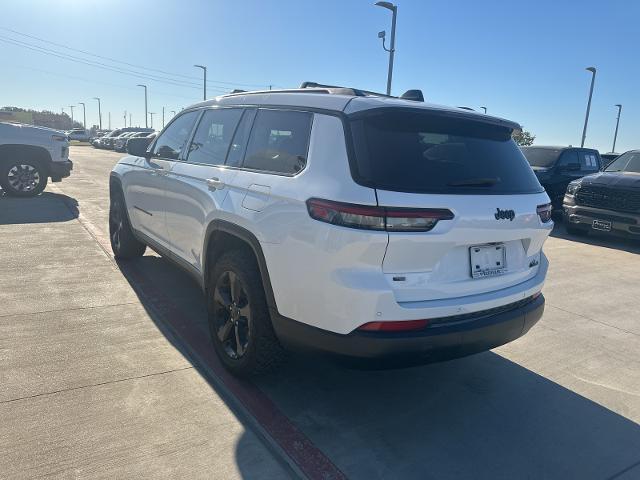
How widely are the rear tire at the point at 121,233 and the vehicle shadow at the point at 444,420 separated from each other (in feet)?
7.14

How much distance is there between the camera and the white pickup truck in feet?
33.1

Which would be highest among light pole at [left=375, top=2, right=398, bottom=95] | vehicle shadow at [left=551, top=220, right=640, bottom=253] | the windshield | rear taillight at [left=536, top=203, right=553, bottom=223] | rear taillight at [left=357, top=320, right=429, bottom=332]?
light pole at [left=375, top=2, right=398, bottom=95]

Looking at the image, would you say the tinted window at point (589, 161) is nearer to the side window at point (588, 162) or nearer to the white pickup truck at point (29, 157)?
the side window at point (588, 162)

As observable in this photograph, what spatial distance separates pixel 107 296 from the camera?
4715 mm

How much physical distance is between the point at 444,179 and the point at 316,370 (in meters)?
1.68

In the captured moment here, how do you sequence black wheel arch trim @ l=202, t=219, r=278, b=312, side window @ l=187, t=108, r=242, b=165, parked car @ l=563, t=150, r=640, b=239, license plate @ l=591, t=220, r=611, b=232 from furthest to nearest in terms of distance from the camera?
license plate @ l=591, t=220, r=611, b=232
parked car @ l=563, t=150, r=640, b=239
side window @ l=187, t=108, r=242, b=165
black wheel arch trim @ l=202, t=219, r=278, b=312

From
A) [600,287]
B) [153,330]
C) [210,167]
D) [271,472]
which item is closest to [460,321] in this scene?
[271,472]

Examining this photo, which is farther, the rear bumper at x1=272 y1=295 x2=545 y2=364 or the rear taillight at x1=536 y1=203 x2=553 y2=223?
the rear taillight at x1=536 y1=203 x2=553 y2=223

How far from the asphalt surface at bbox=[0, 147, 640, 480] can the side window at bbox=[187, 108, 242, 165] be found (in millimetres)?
1411

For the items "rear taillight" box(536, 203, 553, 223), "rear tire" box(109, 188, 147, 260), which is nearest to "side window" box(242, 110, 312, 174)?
"rear taillight" box(536, 203, 553, 223)

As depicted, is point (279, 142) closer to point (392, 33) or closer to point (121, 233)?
point (121, 233)

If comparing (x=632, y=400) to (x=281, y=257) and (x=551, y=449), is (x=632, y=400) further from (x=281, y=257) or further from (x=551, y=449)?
(x=281, y=257)

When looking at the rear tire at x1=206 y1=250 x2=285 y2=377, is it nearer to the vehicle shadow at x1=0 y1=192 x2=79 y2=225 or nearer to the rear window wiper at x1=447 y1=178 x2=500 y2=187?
the rear window wiper at x1=447 y1=178 x2=500 y2=187

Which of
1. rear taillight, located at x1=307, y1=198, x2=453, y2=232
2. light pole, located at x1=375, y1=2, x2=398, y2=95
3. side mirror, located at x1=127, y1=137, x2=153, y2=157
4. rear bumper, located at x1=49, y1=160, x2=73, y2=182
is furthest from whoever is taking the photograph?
light pole, located at x1=375, y1=2, x2=398, y2=95
